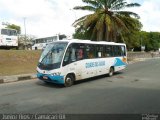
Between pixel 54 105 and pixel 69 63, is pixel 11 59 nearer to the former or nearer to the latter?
pixel 69 63

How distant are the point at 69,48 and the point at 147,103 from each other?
5.45 m

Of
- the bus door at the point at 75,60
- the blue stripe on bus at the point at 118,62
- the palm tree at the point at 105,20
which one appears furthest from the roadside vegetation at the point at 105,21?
the bus door at the point at 75,60

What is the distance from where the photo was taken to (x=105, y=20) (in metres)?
31.0

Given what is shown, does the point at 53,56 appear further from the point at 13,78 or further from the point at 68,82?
the point at 13,78

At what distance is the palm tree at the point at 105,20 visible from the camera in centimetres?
3089

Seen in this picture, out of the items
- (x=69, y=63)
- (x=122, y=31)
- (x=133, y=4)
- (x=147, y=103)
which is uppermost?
(x=133, y=4)

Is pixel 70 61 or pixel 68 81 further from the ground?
pixel 70 61

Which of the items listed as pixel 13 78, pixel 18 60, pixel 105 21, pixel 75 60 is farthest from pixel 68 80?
pixel 105 21

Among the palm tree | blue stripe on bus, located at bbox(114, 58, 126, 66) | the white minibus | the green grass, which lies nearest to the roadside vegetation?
the palm tree

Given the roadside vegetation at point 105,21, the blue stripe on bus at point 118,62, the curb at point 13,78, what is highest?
the roadside vegetation at point 105,21

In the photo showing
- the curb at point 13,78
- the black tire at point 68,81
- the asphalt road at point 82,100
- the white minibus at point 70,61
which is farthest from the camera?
the curb at point 13,78

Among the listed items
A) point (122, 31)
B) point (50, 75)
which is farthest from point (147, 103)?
point (122, 31)

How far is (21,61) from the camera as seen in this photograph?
24.8 meters

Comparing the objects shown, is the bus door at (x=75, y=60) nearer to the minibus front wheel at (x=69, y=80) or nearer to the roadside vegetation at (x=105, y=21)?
the minibus front wheel at (x=69, y=80)
